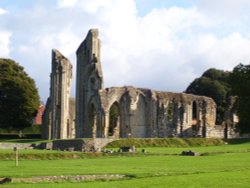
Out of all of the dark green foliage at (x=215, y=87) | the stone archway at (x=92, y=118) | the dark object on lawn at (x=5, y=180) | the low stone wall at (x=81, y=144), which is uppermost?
the dark green foliage at (x=215, y=87)

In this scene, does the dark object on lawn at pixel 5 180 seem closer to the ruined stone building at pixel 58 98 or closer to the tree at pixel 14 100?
the ruined stone building at pixel 58 98

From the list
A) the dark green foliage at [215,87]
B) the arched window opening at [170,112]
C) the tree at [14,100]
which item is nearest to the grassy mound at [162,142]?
the arched window opening at [170,112]

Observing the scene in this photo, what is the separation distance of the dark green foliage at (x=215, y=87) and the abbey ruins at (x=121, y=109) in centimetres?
1713

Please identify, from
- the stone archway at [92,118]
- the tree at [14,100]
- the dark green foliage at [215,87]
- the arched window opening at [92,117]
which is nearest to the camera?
the stone archway at [92,118]

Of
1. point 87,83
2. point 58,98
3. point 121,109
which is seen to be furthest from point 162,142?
point 58,98

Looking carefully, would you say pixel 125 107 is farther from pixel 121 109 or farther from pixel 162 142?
pixel 162 142

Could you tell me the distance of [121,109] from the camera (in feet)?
207

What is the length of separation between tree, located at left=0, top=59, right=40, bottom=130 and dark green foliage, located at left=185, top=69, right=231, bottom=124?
30276 millimetres

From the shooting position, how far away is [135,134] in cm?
6400

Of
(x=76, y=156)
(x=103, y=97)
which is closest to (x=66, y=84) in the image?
(x=103, y=97)

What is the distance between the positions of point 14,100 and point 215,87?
112ft

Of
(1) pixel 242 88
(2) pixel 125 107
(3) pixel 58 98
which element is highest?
(3) pixel 58 98

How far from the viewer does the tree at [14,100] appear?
228 feet

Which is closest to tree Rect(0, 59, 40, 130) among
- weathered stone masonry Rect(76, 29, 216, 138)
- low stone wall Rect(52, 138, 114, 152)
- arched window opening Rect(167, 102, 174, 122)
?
weathered stone masonry Rect(76, 29, 216, 138)
